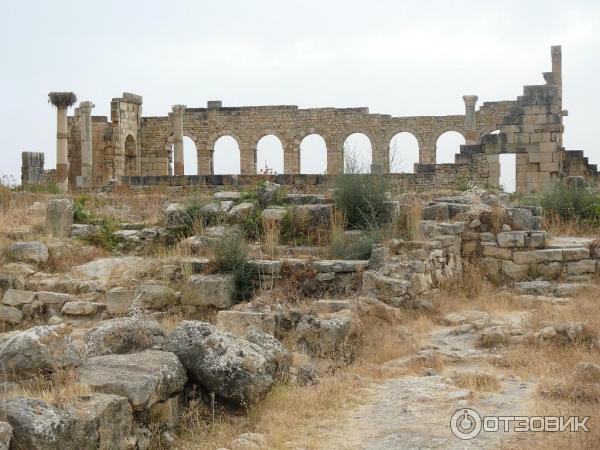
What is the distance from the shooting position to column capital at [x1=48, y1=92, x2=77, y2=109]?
27281mm

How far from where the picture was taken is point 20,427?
424 centimetres

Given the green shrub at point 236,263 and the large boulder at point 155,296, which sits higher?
the green shrub at point 236,263

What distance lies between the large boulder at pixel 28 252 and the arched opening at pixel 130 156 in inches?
894

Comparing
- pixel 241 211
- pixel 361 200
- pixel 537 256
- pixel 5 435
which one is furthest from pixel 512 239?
pixel 5 435

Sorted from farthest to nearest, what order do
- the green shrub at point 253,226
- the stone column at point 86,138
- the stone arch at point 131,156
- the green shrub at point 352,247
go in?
the stone arch at point 131,156 → the stone column at point 86,138 → the green shrub at point 253,226 → the green shrub at point 352,247

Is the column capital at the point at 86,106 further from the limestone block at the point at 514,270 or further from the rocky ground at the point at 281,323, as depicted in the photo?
the limestone block at the point at 514,270

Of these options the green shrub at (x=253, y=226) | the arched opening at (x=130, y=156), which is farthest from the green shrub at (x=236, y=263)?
the arched opening at (x=130, y=156)

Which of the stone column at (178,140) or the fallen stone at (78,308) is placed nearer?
the fallen stone at (78,308)

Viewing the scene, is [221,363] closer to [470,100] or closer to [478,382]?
[478,382]

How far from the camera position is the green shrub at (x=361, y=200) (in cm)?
1112

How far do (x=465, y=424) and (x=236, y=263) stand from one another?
4451 millimetres

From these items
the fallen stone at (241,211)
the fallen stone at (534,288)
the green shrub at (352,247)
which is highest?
the fallen stone at (241,211)

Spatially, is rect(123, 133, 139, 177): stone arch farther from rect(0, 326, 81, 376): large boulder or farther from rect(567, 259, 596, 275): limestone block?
rect(0, 326, 81, 376): large boulder

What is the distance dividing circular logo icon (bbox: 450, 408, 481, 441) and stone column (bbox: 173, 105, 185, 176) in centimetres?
2590
